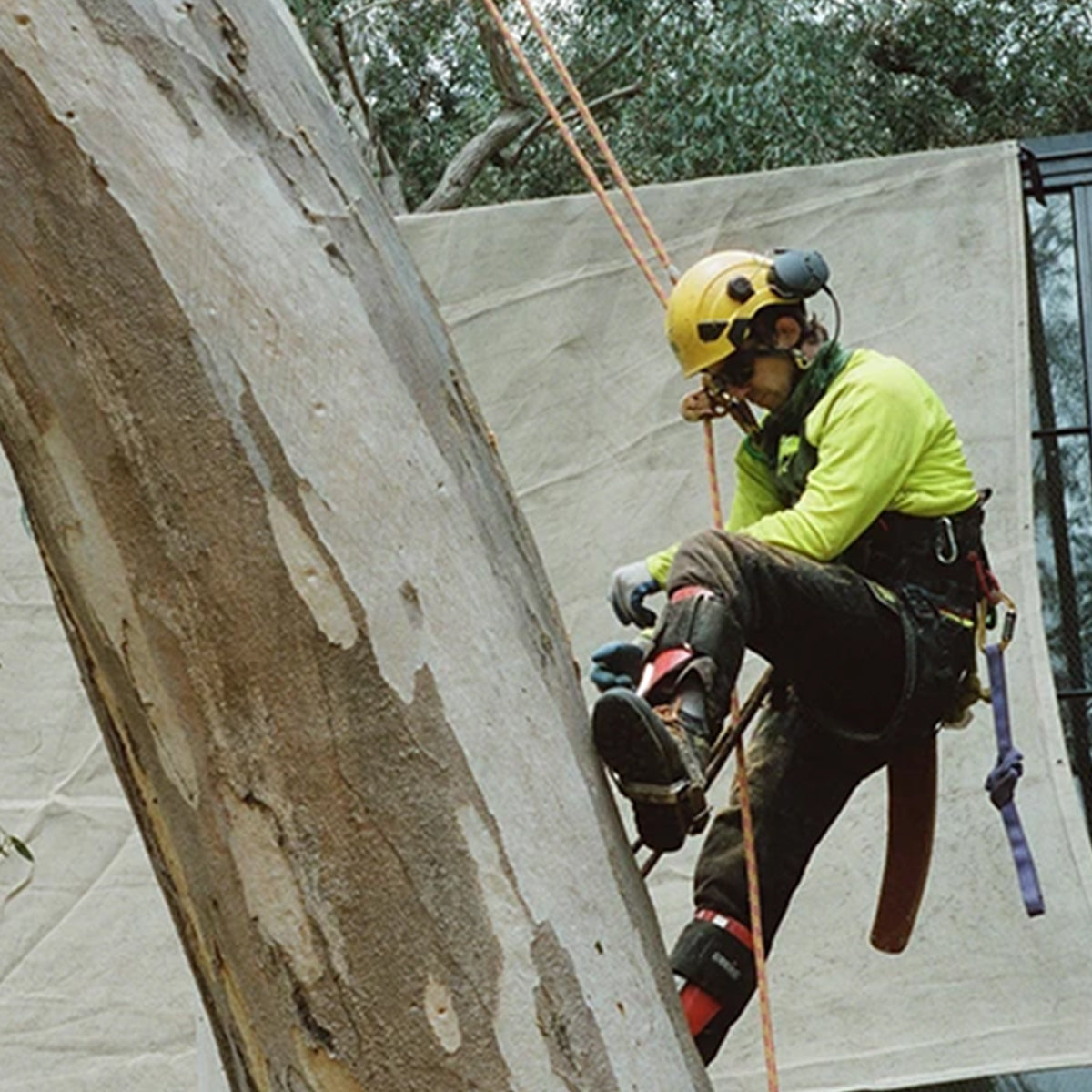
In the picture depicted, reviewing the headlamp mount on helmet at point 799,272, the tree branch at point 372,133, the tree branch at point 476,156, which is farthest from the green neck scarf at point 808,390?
the tree branch at point 476,156

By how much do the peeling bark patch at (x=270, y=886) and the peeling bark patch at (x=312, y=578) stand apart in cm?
13

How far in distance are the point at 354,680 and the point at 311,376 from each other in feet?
0.73

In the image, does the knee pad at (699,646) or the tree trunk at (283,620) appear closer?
the tree trunk at (283,620)

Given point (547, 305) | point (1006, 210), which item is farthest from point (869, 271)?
point (547, 305)

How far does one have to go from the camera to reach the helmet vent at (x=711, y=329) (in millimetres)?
3209

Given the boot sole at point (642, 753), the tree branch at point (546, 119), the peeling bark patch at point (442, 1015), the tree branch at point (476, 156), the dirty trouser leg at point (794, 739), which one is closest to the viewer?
the peeling bark patch at point (442, 1015)

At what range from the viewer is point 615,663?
2.48 m

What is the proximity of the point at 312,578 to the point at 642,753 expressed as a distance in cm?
61

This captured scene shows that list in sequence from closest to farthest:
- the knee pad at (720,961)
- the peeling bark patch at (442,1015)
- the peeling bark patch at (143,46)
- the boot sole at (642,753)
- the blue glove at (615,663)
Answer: the peeling bark patch at (442,1015) < the peeling bark patch at (143,46) < the boot sole at (642,753) < the blue glove at (615,663) < the knee pad at (720,961)

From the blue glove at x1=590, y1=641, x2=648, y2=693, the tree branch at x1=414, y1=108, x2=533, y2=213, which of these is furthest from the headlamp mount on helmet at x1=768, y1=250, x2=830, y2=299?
the tree branch at x1=414, y1=108, x2=533, y2=213

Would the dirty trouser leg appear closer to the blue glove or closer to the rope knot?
the rope knot

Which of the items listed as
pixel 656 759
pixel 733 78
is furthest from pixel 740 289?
pixel 733 78

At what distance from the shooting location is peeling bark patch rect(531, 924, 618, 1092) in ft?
4.71

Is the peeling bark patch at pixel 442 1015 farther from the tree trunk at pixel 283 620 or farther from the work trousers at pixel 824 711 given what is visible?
the work trousers at pixel 824 711
